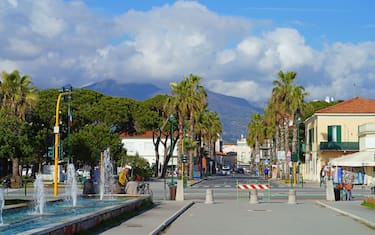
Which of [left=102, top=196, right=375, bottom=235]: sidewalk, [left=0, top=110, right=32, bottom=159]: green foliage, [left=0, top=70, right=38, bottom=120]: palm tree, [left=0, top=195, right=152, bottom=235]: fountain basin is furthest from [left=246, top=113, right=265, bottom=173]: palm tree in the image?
[left=0, top=195, right=152, bottom=235]: fountain basin

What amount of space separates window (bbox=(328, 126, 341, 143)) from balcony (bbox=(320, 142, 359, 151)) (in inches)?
43.7

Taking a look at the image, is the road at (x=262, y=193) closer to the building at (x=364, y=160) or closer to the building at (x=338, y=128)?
the building at (x=364, y=160)

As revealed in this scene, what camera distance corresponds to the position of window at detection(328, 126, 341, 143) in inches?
2827

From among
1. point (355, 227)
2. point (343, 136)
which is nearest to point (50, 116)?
point (343, 136)

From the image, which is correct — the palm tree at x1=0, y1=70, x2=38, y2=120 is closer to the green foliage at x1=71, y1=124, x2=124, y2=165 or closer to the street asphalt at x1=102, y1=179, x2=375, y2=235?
the green foliage at x1=71, y1=124, x2=124, y2=165

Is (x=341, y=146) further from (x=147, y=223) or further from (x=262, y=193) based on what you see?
(x=147, y=223)

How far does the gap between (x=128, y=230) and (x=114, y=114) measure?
63.7 metres

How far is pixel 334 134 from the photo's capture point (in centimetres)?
7194

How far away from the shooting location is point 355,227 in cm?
1953

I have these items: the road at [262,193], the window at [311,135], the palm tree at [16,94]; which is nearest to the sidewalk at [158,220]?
the road at [262,193]

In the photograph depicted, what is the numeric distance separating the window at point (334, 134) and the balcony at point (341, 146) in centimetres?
111

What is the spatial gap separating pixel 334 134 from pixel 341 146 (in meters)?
1.92

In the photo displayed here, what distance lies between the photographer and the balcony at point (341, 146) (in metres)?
70.1

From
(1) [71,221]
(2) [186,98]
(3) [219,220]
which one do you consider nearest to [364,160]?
(2) [186,98]
